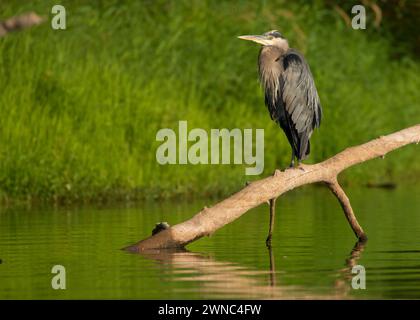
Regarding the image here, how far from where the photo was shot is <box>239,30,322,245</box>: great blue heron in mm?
13969

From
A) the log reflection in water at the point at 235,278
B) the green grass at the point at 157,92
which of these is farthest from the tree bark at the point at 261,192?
the green grass at the point at 157,92

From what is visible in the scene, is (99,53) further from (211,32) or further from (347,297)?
(347,297)

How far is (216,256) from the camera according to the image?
484 inches

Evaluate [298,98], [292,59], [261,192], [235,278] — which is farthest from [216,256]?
[292,59]

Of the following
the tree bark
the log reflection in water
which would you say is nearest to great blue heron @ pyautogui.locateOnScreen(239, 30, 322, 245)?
the tree bark

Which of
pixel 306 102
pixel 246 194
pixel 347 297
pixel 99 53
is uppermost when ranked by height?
pixel 99 53

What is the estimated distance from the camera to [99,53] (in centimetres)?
2062

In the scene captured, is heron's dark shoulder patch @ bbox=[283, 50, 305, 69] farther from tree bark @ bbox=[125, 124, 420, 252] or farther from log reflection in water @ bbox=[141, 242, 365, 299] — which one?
log reflection in water @ bbox=[141, 242, 365, 299]

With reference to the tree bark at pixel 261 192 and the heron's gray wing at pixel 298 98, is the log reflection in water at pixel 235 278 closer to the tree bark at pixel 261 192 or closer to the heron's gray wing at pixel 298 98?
the tree bark at pixel 261 192

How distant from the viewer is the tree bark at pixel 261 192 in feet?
39.3

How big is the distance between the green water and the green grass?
955mm

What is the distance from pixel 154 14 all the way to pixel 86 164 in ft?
15.9

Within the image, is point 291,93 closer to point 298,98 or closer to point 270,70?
point 298,98

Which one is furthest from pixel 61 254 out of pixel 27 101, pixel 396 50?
pixel 396 50
